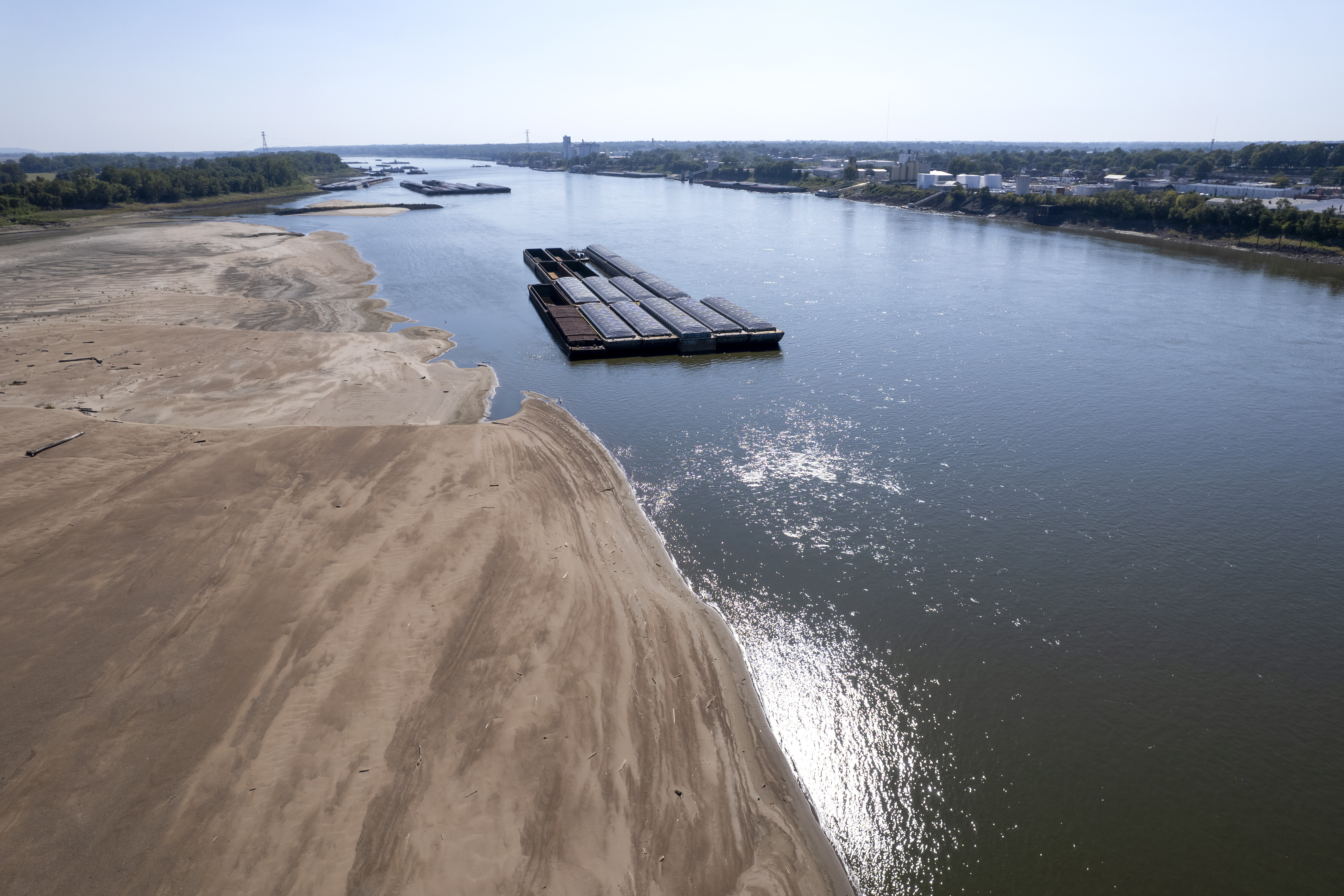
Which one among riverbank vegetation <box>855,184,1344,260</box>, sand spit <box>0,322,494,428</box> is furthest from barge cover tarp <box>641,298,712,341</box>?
riverbank vegetation <box>855,184,1344,260</box>

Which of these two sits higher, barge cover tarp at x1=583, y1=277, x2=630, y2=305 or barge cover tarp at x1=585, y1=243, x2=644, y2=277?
barge cover tarp at x1=585, y1=243, x2=644, y2=277

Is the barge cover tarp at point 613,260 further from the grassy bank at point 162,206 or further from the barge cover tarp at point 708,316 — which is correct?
the grassy bank at point 162,206

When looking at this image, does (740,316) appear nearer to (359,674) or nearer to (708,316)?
(708,316)

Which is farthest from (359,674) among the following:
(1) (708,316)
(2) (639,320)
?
(1) (708,316)

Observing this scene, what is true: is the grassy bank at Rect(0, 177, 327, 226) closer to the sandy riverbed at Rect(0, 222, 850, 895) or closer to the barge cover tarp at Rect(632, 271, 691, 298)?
the barge cover tarp at Rect(632, 271, 691, 298)

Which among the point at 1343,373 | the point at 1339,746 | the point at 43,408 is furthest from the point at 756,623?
the point at 1343,373

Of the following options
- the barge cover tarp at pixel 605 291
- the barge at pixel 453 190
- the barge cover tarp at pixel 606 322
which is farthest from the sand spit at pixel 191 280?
the barge at pixel 453 190
